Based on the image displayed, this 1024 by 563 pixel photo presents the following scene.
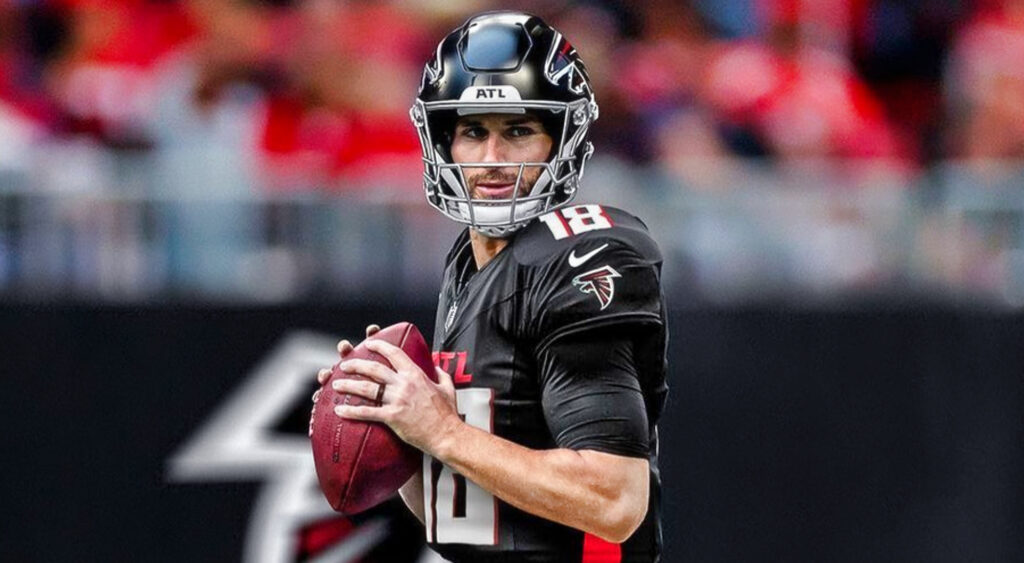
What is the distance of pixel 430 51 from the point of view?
6.80 metres

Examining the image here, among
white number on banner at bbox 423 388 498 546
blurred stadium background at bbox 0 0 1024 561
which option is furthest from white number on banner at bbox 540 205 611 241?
blurred stadium background at bbox 0 0 1024 561

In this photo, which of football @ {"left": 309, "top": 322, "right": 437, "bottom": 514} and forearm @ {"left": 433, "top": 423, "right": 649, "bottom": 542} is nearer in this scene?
forearm @ {"left": 433, "top": 423, "right": 649, "bottom": 542}

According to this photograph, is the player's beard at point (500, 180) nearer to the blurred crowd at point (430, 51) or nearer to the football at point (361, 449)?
the football at point (361, 449)

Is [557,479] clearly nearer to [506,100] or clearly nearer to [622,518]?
[622,518]

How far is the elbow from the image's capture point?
112 inches

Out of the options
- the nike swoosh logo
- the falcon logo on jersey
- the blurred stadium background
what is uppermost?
the nike swoosh logo

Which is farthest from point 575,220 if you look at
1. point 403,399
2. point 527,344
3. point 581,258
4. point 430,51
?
point 430,51

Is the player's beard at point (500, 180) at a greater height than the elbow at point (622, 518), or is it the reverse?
the player's beard at point (500, 180)

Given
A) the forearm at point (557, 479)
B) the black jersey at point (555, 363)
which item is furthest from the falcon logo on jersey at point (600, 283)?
the forearm at point (557, 479)

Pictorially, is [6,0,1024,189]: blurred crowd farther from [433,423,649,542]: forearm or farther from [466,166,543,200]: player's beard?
[433,423,649,542]: forearm

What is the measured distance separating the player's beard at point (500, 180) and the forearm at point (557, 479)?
48cm

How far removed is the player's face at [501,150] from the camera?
10.2ft

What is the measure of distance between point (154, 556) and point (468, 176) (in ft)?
9.49

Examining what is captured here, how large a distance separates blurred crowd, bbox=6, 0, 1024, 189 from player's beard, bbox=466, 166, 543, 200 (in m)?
3.01
